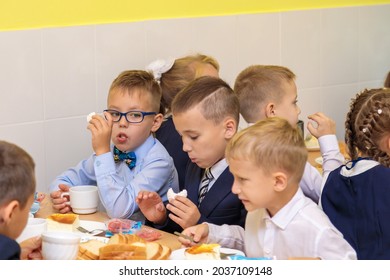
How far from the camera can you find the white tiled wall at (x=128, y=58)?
3.29 m

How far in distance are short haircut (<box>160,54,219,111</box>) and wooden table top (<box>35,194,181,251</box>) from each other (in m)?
0.68

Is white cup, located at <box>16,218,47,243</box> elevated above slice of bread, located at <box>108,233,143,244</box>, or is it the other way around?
white cup, located at <box>16,218,47,243</box>

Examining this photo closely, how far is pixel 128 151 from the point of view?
9.40 feet

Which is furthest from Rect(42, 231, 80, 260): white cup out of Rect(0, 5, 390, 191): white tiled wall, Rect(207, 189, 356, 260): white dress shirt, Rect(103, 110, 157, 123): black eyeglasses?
Rect(0, 5, 390, 191): white tiled wall

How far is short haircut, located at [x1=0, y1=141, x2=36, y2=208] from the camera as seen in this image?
5.95ft

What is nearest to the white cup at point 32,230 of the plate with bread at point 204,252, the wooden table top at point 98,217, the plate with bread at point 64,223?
the plate with bread at point 64,223

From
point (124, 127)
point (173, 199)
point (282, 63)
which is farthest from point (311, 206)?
point (282, 63)

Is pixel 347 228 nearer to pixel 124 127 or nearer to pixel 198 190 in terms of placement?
pixel 198 190

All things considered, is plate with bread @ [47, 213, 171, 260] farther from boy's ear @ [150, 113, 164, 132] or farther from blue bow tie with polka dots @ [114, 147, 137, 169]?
boy's ear @ [150, 113, 164, 132]

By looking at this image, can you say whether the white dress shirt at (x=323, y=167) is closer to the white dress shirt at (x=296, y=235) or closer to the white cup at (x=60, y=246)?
the white dress shirt at (x=296, y=235)

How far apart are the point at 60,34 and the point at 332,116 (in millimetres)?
1830

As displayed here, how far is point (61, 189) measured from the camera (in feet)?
9.22

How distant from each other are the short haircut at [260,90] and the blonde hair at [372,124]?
45 cm

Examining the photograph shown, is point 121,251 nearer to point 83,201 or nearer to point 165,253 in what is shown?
point 165,253
